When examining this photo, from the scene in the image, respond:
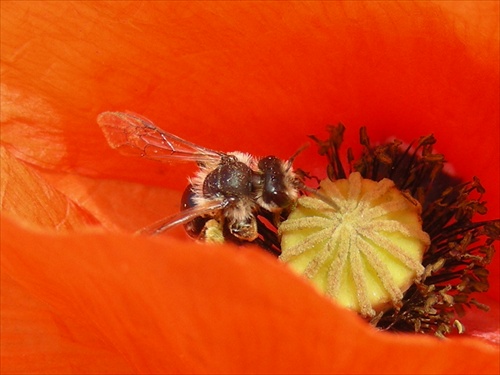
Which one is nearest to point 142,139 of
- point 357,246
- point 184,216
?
point 184,216

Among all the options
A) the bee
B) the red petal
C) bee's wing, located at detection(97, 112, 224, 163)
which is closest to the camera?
the red petal

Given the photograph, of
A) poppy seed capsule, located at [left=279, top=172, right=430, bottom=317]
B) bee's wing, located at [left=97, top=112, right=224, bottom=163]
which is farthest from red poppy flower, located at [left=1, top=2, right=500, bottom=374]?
poppy seed capsule, located at [left=279, top=172, right=430, bottom=317]

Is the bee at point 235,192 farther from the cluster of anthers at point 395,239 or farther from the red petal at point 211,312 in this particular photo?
the red petal at point 211,312

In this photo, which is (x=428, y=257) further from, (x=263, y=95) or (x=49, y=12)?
(x=49, y=12)

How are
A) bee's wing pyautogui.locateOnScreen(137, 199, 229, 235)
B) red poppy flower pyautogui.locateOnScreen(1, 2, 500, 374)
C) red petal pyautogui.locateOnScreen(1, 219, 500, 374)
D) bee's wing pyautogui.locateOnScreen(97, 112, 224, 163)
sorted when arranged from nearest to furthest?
red petal pyautogui.locateOnScreen(1, 219, 500, 374), red poppy flower pyautogui.locateOnScreen(1, 2, 500, 374), bee's wing pyautogui.locateOnScreen(137, 199, 229, 235), bee's wing pyautogui.locateOnScreen(97, 112, 224, 163)

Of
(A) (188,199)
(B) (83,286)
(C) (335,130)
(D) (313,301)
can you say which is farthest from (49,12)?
(D) (313,301)

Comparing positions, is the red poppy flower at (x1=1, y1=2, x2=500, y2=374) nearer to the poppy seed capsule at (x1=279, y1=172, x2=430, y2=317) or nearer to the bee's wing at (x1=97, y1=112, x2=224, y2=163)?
the bee's wing at (x1=97, y1=112, x2=224, y2=163)
